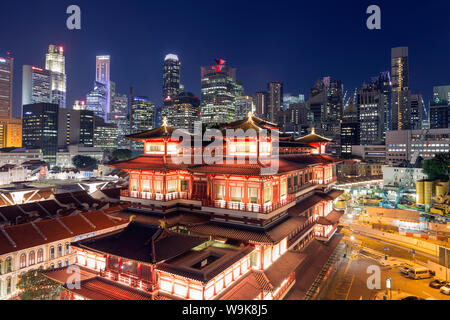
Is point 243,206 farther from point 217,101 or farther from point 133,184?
point 217,101

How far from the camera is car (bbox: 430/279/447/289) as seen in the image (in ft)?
102

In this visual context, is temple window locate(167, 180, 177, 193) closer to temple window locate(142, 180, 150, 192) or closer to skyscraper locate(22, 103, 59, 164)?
temple window locate(142, 180, 150, 192)

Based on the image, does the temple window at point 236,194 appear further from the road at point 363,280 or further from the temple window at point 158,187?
the road at point 363,280

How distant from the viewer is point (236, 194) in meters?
23.7

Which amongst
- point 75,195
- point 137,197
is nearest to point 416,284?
point 137,197

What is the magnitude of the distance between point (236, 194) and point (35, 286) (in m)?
17.5

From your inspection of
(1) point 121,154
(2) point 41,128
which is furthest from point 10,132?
(1) point 121,154

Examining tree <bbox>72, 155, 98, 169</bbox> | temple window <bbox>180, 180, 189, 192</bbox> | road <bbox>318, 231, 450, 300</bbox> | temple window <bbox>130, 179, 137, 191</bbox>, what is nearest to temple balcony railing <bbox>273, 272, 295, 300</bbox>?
road <bbox>318, 231, 450, 300</bbox>

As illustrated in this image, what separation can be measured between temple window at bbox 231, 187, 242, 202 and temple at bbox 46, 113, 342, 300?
0.28 feet

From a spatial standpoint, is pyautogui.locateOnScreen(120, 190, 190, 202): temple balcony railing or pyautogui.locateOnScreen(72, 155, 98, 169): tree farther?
pyautogui.locateOnScreen(72, 155, 98, 169): tree

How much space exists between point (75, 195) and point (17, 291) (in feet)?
77.7

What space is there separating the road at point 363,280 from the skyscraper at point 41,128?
161160 mm
